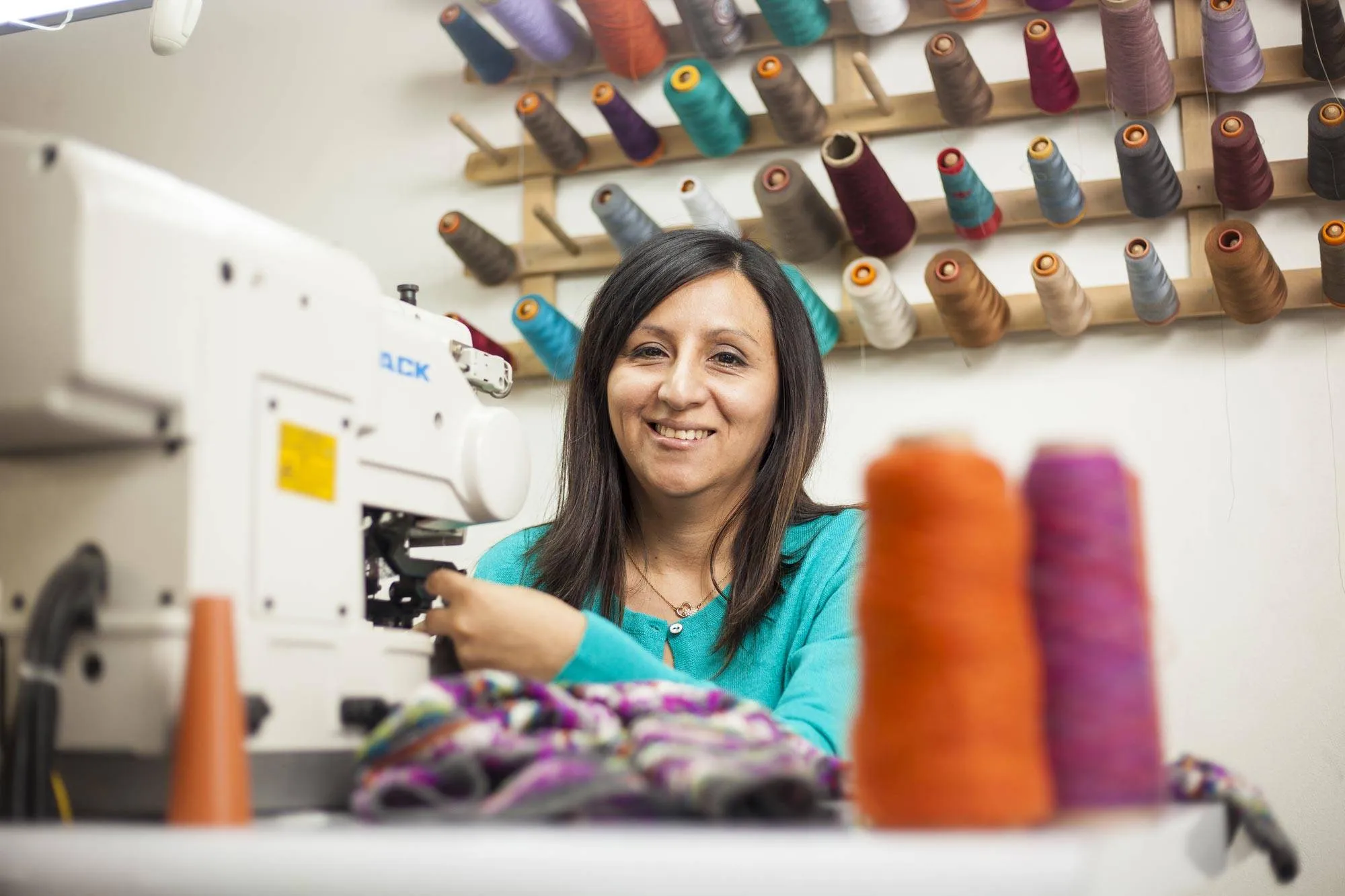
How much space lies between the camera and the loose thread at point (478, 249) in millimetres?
2648

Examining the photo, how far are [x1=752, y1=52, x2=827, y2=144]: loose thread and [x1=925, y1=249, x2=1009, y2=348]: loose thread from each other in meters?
0.42

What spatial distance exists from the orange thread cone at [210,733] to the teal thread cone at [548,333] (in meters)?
1.66

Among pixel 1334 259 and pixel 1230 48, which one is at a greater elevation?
pixel 1230 48

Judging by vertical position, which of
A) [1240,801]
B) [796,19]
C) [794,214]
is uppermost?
[796,19]

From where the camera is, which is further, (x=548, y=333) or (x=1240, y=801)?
(x=548, y=333)

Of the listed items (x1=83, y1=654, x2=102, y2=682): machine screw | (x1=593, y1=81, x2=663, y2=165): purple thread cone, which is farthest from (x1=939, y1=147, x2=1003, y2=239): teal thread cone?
(x1=83, y1=654, x2=102, y2=682): machine screw

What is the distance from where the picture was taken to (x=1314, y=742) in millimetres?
2250

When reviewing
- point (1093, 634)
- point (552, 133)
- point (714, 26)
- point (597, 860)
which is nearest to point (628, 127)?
point (552, 133)

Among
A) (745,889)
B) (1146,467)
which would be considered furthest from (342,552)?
(1146,467)

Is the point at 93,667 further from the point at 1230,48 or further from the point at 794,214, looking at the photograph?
the point at 1230,48

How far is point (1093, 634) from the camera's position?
672mm

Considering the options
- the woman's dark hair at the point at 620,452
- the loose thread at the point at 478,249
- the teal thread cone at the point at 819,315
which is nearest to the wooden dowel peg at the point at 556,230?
the loose thread at the point at 478,249

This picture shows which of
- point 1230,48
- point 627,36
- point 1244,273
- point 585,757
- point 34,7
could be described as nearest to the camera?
point 585,757

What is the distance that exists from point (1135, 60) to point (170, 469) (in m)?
1.99
